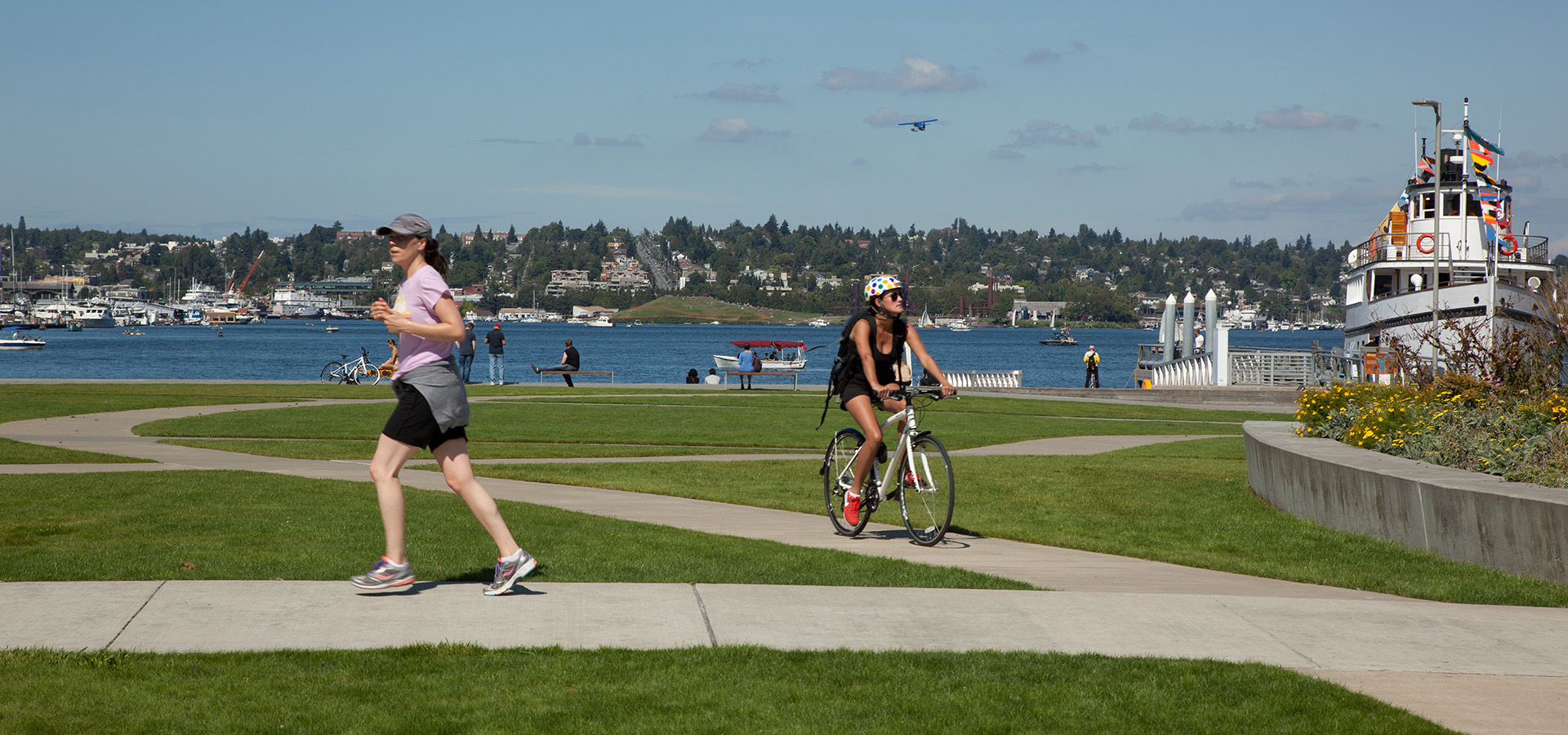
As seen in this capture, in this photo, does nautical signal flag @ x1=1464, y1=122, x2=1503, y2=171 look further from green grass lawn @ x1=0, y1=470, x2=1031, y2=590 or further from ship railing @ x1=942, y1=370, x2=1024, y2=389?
green grass lawn @ x1=0, y1=470, x2=1031, y2=590

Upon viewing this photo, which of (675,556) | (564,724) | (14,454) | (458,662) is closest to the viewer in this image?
(564,724)

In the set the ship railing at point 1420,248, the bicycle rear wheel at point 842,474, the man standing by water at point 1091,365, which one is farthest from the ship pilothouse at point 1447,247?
the bicycle rear wheel at point 842,474

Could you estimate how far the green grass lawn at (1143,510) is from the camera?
8.18 meters

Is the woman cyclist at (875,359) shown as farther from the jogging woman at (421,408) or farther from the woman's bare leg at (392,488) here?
the woman's bare leg at (392,488)

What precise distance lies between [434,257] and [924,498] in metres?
3.98

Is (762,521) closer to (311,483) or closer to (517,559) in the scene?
(517,559)

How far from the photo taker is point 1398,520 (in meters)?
9.23

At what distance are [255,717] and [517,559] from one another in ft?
7.29

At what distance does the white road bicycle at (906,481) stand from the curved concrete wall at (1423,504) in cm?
310

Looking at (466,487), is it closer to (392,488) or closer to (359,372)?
(392,488)

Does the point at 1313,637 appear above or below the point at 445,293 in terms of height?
below

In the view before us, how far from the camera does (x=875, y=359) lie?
9172 mm

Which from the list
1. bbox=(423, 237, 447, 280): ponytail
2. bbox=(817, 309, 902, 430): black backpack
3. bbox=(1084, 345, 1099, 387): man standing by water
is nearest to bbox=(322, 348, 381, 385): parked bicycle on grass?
bbox=(1084, 345, 1099, 387): man standing by water

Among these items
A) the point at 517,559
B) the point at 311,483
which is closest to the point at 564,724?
the point at 517,559
